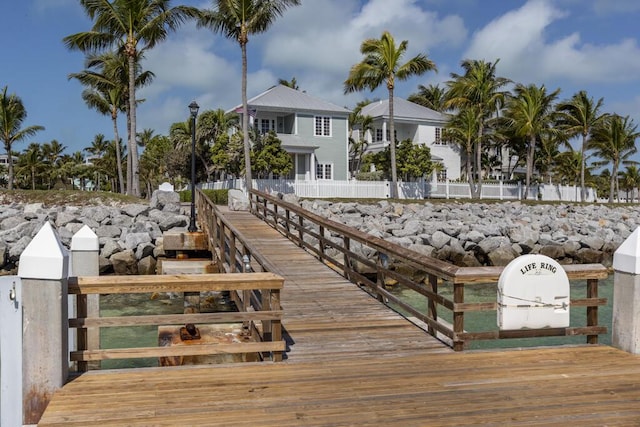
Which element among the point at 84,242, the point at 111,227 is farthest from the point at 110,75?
the point at 84,242

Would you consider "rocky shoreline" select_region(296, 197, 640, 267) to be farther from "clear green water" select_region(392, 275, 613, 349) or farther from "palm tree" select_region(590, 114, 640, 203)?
"palm tree" select_region(590, 114, 640, 203)

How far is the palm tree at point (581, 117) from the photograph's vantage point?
143ft

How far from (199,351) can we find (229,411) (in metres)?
1.16

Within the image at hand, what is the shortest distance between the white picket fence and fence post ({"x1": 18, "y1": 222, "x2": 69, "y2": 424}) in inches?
1030

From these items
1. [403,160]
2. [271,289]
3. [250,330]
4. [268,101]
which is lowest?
[250,330]

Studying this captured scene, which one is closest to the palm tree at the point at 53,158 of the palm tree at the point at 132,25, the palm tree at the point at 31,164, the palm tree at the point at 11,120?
the palm tree at the point at 31,164

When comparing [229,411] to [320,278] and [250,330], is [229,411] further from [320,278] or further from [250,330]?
[320,278]

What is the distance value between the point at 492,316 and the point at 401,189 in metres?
23.6

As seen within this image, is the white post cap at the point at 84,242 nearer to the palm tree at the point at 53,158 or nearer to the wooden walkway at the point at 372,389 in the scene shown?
the wooden walkway at the point at 372,389

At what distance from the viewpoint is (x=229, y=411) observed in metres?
4.42

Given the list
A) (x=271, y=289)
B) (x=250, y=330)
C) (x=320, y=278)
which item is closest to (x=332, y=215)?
(x=320, y=278)

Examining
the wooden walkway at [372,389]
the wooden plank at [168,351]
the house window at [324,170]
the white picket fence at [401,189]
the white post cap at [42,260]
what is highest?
the house window at [324,170]

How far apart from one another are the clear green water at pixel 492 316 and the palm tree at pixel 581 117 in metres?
28.5

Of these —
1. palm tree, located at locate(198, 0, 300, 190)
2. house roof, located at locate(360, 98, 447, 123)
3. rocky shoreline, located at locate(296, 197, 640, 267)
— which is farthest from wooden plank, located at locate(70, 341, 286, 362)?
house roof, located at locate(360, 98, 447, 123)
